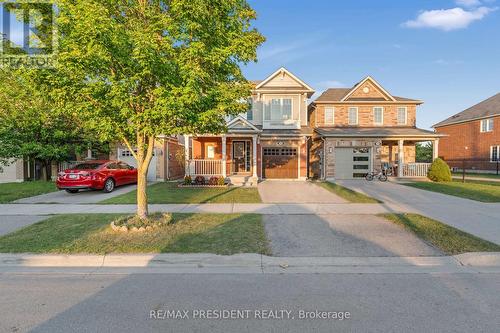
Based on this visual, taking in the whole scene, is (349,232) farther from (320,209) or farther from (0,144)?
(0,144)

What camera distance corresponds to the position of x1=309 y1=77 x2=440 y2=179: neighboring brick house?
19.7m

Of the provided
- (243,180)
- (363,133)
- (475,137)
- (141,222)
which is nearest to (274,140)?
(243,180)

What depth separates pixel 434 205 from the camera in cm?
973

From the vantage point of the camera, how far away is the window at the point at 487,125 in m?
27.7

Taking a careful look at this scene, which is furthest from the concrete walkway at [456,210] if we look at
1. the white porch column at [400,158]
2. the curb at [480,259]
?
the white porch column at [400,158]

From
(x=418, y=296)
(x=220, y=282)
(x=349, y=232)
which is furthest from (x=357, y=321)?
(x=349, y=232)

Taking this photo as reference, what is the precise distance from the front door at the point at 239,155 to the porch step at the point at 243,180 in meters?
2.82

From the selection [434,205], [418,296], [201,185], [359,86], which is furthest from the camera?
[359,86]

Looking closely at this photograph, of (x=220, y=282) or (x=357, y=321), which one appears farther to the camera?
(x=220, y=282)

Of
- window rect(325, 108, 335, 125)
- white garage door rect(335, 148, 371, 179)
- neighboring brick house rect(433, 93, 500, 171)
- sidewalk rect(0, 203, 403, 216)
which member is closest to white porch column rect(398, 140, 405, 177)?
white garage door rect(335, 148, 371, 179)

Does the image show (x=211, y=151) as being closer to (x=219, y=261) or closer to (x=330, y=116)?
(x=330, y=116)

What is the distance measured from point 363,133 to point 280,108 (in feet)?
20.3

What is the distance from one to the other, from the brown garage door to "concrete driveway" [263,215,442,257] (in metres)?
11.7

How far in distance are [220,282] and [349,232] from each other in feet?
12.1
